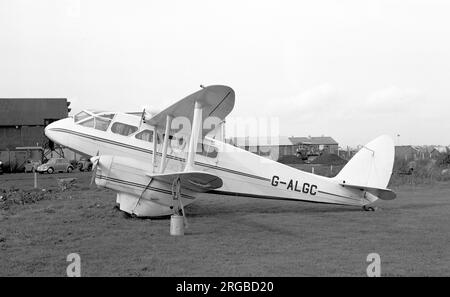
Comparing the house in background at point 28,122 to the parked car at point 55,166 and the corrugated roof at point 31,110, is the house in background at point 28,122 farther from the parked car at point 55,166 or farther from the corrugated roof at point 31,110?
the parked car at point 55,166

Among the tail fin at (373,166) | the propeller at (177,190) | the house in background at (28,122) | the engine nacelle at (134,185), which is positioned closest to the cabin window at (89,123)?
the engine nacelle at (134,185)

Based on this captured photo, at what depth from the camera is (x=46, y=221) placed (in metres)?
11.2

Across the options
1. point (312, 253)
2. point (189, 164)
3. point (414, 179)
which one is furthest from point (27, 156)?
point (312, 253)

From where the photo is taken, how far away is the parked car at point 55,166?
1612 inches

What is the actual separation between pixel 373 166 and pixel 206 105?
6061 millimetres

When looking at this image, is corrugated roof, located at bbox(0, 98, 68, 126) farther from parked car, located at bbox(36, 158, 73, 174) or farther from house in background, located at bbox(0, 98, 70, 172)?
parked car, located at bbox(36, 158, 73, 174)

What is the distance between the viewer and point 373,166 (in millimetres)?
13547

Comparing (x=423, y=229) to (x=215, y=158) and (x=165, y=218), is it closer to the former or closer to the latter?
(x=215, y=158)

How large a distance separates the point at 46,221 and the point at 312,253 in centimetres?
690

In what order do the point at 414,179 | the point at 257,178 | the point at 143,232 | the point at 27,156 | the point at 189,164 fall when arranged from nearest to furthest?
the point at 143,232
the point at 189,164
the point at 257,178
the point at 414,179
the point at 27,156

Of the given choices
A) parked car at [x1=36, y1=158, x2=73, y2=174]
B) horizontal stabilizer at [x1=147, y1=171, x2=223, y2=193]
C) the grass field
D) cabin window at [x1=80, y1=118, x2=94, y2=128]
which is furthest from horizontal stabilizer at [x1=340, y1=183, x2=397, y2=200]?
parked car at [x1=36, y1=158, x2=73, y2=174]

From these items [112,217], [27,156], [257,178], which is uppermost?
[27,156]

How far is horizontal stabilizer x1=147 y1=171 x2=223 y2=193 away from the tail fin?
4526 millimetres

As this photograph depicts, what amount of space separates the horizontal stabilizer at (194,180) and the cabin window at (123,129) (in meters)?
1.40
